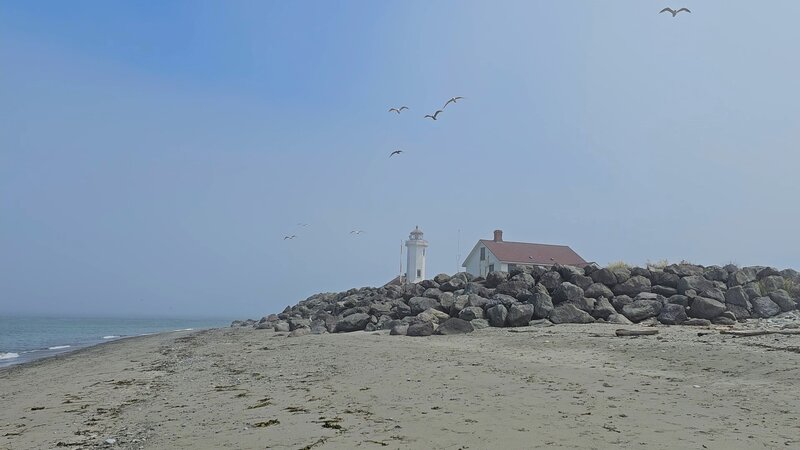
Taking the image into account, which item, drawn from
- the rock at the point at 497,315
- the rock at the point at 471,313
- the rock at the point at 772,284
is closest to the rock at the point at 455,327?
the rock at the point at 471,313

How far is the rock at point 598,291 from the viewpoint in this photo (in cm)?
1912

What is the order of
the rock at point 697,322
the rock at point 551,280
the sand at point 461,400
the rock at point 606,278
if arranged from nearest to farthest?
1. the sand at point 461,400
2. the rock at point 697,322
3. the rock at point 606,278
4. the rock at point 551,280

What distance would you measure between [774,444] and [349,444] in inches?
160

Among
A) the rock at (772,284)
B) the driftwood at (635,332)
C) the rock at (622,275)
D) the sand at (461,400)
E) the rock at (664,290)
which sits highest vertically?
the rock at (622,275)

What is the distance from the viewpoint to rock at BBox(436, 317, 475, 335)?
57.3 ft

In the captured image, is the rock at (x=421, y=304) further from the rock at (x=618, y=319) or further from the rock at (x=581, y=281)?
the rock at (x=618, y=319)

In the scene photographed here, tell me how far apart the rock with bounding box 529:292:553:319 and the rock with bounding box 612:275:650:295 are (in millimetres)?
3108

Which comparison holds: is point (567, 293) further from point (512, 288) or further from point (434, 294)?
point (434, 294)

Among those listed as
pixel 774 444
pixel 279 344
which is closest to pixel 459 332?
pixel 279 344

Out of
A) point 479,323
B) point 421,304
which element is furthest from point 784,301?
point 421,304

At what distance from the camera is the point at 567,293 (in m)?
19.0

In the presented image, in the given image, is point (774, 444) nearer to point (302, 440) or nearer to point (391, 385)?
point (302, 440)

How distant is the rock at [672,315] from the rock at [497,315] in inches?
167

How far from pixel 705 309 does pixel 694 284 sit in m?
2.36
